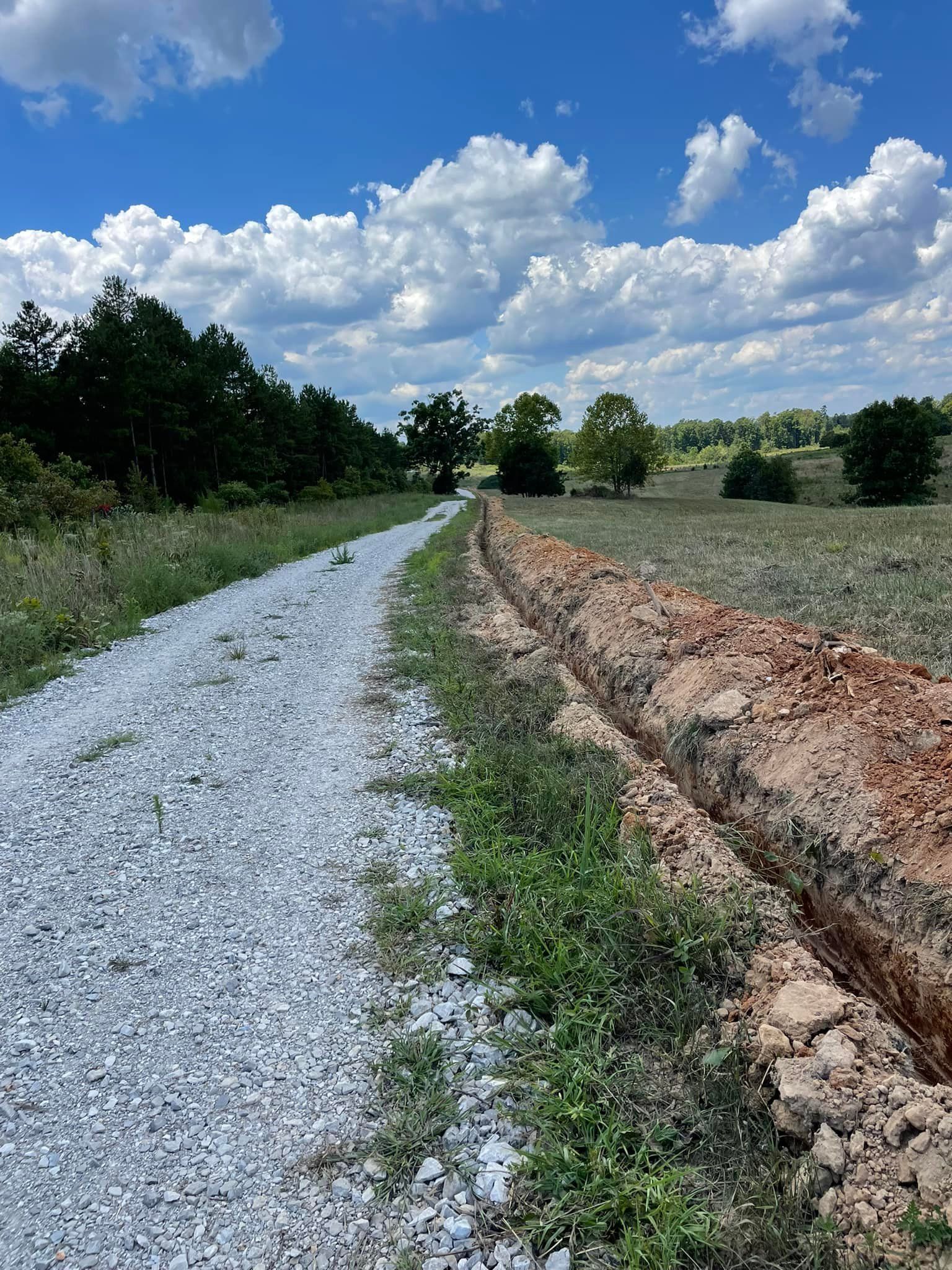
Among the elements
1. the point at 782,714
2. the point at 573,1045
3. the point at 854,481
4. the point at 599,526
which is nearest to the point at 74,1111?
the point at 573,1045

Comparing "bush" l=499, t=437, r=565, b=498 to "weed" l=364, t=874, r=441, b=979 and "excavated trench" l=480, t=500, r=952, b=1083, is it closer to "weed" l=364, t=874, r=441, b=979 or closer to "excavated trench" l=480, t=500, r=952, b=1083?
"excavated trench" l=480, t=500, r=952, b=1083

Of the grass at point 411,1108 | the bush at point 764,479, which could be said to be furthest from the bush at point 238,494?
the bush at point 764,479

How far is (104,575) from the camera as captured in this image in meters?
11.3

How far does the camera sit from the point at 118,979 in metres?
3.09

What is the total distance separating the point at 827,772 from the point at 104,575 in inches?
440

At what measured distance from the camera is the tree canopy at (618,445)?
6550 centimetres

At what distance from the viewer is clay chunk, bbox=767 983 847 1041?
242cm

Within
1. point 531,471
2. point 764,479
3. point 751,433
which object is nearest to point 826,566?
point 531,471

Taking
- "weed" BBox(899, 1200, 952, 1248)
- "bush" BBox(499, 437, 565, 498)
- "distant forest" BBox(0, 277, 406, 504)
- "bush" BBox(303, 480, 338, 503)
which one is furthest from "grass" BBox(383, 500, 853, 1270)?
"bush" BBox(499, 437, 565, 498)

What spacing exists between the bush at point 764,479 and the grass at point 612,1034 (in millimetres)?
64803

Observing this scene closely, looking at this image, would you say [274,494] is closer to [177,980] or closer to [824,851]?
[177,980]

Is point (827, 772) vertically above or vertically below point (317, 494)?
below

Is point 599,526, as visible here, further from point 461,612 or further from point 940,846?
point 940,846

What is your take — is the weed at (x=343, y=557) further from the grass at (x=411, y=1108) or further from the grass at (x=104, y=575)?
the grass at (x=411, y=1108)
